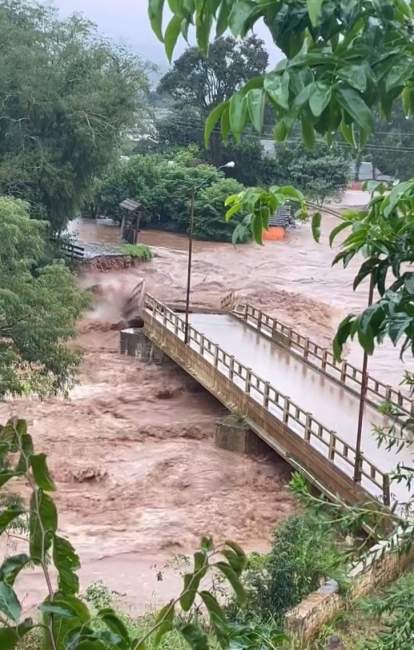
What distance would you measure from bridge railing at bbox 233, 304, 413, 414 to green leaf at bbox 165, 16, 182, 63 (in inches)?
523

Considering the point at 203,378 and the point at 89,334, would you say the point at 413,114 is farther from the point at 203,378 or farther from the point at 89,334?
the point at 89,334

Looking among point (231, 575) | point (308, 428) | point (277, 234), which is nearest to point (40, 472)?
point (231, 575)

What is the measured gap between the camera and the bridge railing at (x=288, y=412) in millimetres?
Result: 12383

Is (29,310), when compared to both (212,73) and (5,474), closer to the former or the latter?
(5,474)

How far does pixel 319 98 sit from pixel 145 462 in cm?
1567

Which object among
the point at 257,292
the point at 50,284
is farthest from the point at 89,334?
the point at 50,284

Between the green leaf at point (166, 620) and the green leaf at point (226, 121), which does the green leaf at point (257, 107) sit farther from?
the green leaf at point (166, 620)

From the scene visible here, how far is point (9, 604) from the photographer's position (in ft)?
4.43

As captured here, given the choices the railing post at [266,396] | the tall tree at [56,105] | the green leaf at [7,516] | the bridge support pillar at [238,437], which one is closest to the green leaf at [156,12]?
the green leaf at [7,516]

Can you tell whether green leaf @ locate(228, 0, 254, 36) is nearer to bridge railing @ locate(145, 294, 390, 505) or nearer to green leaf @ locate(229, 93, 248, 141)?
green leaf @ locate(229, 93, 248, 141)

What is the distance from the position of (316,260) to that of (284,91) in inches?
1353

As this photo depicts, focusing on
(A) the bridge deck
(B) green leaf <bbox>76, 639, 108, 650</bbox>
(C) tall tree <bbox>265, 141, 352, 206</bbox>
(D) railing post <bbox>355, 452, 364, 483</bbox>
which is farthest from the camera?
(C) tall tree <bbox>265, 141, 352, 206</bbox>

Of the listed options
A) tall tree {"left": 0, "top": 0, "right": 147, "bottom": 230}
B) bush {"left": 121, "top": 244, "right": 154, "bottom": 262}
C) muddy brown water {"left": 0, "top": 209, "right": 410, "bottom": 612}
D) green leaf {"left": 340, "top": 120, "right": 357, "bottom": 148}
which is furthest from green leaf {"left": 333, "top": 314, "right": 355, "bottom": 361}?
bush {"left": 121, "top": 244, "right": 154, "bottom": 262}

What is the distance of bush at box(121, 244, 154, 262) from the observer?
31.4m
